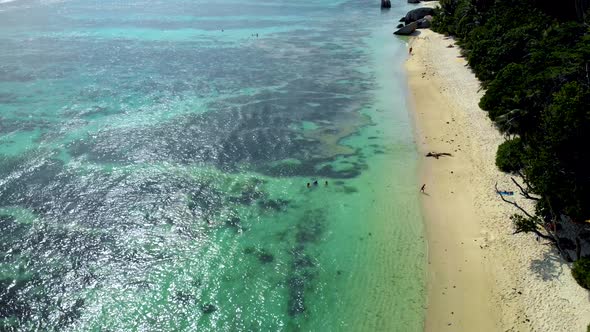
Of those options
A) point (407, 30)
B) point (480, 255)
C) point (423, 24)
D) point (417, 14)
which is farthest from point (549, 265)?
point (417, 14)

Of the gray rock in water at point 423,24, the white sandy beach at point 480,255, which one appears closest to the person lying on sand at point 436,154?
the white sandy beach at point 480,255

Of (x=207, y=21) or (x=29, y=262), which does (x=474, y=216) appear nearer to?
(x=29, y=262)

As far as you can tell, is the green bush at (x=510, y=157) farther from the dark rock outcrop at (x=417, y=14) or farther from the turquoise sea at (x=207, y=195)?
the dark rock outcrop at (x=417, y=14)

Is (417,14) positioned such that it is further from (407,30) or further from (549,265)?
(549,265)

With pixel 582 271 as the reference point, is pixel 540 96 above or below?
above

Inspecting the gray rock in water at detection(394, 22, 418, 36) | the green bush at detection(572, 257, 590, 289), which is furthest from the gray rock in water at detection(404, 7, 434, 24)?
the green bush at detection(572, 257, 590, 289)

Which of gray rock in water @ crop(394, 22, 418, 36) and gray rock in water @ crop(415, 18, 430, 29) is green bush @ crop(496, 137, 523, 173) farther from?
gray rock in water @ crop(415, 18, 430, 29)
